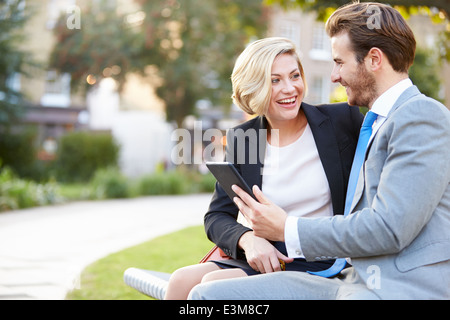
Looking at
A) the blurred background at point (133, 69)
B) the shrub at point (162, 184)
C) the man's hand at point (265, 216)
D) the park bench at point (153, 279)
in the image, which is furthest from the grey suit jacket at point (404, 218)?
the shrub at point (162, 184)

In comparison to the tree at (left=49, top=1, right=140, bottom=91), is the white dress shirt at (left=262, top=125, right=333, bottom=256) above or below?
below

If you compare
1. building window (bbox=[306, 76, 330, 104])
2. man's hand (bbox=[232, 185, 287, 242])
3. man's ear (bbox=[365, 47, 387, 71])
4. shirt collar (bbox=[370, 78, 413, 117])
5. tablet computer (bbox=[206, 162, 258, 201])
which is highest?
building window (bbox=[306, 76, 330, 104])

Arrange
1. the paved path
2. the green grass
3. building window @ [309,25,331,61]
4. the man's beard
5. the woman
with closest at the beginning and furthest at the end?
1. the man's beard
2. the woman
3. the green grass
4. the paved path
5. building window @ [309,25,331,61]

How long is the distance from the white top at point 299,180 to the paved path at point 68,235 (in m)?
2.95

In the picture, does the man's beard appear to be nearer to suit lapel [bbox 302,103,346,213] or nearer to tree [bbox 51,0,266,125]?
suit lapel [bbox 302,103,346,213]

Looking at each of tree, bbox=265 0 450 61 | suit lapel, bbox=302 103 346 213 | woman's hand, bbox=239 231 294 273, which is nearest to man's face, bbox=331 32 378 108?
suit lapel, bbox=302 103 346 213

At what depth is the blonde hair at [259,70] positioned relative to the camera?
2.53 meters

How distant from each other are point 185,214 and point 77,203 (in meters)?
3.40

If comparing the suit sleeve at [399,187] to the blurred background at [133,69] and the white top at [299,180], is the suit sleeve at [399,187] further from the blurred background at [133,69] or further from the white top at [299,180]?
the blurred background at [133,69]

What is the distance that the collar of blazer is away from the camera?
2406mm

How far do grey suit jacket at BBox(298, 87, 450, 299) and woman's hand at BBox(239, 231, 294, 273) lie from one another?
0.37 m

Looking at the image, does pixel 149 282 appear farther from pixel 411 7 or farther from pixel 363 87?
pixel 411 7
